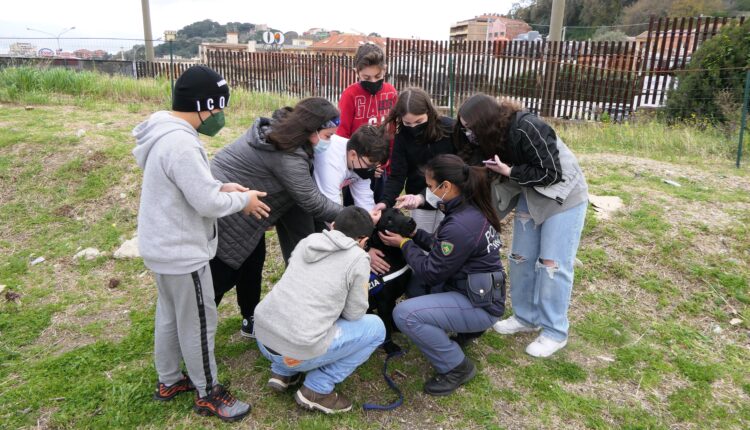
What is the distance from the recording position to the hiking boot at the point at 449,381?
9.20 feet

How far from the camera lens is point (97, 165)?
20.6 feet

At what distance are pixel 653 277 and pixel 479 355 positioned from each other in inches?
73.8

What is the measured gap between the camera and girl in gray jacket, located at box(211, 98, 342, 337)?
8.75ft

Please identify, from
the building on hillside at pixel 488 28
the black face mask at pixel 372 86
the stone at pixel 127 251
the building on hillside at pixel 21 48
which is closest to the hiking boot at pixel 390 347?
the black face mask at pixel 372 86

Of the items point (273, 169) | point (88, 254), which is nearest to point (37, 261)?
point (88, 254)

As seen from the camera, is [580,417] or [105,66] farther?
[105,66]

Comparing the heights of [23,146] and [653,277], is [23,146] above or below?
above

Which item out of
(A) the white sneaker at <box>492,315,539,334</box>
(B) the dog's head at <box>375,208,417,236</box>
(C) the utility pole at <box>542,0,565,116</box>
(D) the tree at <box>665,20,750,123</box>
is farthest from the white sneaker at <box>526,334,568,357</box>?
(C) the utility pole at <box>542,0,565,116</box>

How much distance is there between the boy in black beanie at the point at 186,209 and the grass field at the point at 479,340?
1.63ft

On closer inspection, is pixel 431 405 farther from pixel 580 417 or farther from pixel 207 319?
pixel 207 319

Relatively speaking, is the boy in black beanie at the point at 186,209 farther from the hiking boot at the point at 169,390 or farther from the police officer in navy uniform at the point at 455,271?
the police officer in navy uniform at the point at 455,271

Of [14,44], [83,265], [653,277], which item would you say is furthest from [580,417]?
[14,44]

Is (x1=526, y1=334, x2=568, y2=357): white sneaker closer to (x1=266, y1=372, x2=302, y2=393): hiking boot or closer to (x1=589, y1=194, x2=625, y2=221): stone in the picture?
(x1=266, y1=372, x2=302, y2=393): hiking boot

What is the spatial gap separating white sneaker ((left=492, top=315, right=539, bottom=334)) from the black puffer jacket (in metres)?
0.98
